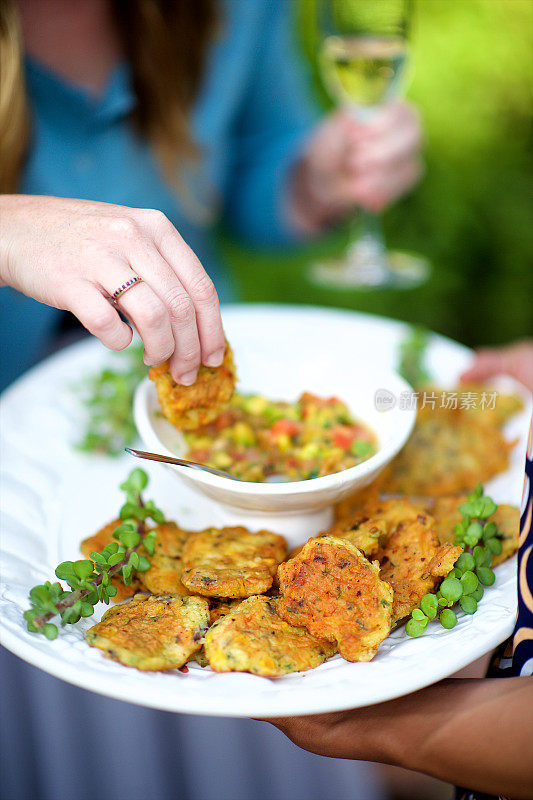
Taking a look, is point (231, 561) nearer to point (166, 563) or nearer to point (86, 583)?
point (166, 563)

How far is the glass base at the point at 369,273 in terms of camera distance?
2621 mm

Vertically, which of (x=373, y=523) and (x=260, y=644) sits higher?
(x=373, y=523)

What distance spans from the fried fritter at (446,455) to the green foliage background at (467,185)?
2188 millimetres

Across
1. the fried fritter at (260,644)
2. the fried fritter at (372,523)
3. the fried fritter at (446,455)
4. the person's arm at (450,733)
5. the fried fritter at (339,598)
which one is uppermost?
the fried fritter at (446,455)

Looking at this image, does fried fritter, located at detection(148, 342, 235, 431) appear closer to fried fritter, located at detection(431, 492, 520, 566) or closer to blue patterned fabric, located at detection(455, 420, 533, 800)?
fried fritter, located at detection(431, 492, 520, 566)

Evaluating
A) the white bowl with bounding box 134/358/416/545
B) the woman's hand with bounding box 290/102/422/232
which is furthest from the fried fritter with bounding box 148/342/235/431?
the woman's hand with bounding box 290/102/422/232

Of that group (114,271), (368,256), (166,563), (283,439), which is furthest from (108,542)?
(368,256)

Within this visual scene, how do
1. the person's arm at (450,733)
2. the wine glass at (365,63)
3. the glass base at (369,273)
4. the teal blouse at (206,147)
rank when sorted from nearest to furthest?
the person's arm at (450,733) → the wine glass at (365,63) → the teal blouse at (206,147) → the glass base at (369,273)

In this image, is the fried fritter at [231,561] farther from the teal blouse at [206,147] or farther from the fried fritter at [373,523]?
the teal blouse at [206,147]

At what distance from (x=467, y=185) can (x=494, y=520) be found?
2872 mm

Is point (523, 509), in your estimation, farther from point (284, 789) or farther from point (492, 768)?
point (284, 789)

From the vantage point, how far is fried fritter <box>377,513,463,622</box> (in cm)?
134

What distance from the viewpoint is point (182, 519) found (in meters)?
1.73

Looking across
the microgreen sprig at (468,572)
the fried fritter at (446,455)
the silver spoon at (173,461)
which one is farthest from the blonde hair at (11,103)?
the microgreen sprig at (468,572)
